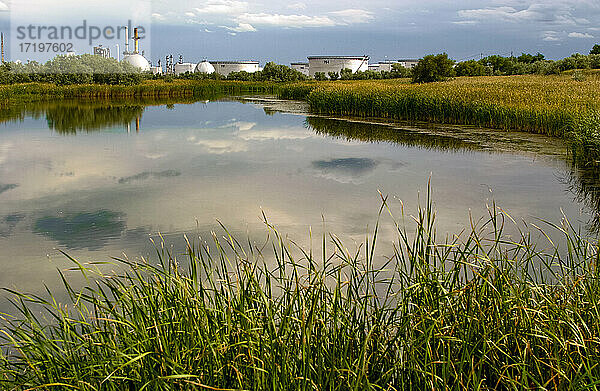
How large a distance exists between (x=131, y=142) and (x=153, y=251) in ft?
26.5

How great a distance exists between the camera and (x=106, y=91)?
2961cm

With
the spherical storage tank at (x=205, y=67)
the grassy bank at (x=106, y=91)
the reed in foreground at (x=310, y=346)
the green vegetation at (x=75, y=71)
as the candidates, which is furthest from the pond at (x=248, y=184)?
the spherical storage tank at (x=205, y=67)

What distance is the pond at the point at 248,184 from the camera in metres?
5.21

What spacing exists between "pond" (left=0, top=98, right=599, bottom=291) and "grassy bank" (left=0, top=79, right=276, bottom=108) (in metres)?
12.7

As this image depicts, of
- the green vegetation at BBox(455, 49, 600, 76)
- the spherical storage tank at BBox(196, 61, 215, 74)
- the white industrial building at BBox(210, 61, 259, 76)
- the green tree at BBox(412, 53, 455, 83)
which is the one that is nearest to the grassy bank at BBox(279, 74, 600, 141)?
the green tree at BBox(412, 53, 455, 83)

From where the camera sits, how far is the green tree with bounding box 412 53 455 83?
108 feet

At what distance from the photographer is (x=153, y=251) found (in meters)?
4.69

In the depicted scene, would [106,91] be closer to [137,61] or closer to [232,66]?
[137,61]

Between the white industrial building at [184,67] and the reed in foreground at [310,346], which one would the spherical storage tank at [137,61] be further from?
the reed in foreground at [310,346]

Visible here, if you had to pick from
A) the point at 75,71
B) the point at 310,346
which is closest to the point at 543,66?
the point at 75,71

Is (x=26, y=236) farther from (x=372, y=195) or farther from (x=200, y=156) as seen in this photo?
(x=200, y=156)

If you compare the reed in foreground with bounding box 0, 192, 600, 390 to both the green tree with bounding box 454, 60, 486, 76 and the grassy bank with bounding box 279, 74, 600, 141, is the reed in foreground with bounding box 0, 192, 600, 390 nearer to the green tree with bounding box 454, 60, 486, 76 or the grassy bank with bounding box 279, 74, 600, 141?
the grassy bank with bounding box 279, 74, 600, 141

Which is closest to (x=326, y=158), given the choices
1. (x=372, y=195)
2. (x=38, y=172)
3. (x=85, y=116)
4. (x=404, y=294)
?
(x=372, y=195)

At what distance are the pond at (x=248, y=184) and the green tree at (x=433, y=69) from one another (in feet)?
64.9
